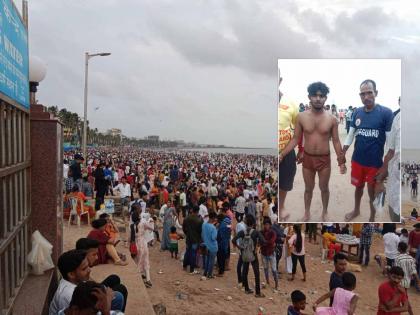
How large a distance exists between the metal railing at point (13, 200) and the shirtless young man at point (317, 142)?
3.71m

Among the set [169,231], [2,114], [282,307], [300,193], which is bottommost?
[282,307]

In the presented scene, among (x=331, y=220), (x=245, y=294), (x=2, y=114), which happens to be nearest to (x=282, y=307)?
(x=245, y=294)

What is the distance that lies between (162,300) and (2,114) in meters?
4.67

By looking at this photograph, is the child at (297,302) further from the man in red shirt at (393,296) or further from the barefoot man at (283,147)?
the barefoot man at (283,147)

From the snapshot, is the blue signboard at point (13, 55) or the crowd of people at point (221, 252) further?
the blue signboard at point (13, 55)

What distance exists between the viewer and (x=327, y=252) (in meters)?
10.4

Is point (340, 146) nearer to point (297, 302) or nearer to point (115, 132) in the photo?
Result: point (297, 302)

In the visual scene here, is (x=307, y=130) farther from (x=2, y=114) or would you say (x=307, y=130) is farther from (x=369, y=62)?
(x=2, y=114)

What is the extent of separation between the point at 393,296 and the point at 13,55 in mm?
4589

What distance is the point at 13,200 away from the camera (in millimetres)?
3982

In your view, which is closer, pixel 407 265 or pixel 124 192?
pixel 407 265


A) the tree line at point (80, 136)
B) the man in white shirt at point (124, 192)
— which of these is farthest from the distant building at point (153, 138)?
the man in white shirt at point (124, 192)

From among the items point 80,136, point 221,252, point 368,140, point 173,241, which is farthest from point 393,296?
point 80,136

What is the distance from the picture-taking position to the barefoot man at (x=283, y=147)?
20.2ft
